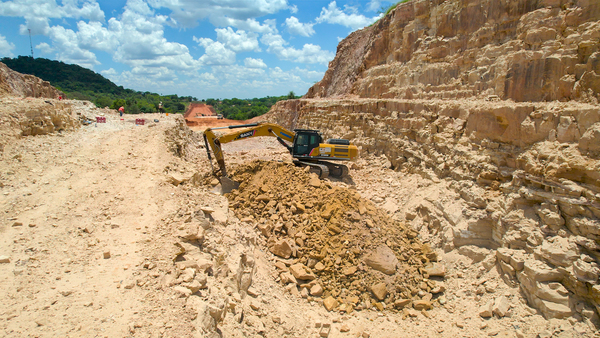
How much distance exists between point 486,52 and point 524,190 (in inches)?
225

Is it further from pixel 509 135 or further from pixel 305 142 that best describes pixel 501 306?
pixel 305 142

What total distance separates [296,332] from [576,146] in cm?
583

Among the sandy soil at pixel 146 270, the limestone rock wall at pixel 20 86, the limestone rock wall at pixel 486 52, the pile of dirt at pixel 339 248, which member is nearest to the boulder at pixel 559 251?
the sandy soil at pixel 146 270

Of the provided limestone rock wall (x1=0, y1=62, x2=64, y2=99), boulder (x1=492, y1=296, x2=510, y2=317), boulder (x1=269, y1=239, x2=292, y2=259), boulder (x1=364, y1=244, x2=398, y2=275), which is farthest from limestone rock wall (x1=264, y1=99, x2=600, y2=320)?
limestone rock wall (x1=0, y1=62, x2=64, y2=99)

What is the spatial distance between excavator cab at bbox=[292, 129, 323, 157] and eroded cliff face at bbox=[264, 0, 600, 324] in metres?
2.90

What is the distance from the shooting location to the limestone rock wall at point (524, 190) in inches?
196

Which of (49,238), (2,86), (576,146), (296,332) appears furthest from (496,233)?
(2,86)

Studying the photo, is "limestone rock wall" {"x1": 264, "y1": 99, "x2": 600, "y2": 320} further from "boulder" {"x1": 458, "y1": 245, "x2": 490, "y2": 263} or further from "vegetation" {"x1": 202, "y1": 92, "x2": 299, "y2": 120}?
"vegetation" {"x1": 202, "y1": 92, "x2": 299, "y2": 120}

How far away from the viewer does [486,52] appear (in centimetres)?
985

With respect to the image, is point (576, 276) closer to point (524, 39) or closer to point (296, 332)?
point (296, 332)

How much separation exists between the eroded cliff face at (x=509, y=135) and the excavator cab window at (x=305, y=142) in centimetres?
292

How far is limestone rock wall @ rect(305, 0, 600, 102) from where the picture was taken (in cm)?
712

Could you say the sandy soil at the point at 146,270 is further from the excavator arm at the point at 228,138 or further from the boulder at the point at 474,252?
the excavator arm at the point at 228,138

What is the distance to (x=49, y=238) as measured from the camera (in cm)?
488
